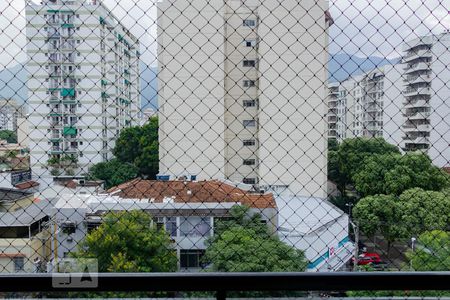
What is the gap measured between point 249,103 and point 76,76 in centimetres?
288

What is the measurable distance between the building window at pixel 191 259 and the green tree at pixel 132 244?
64 mm

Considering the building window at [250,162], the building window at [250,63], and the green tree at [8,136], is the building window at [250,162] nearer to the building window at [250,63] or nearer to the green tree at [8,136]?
the building window at [250,63]

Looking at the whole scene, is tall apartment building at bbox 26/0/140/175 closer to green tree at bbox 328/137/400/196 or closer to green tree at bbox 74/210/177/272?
green tree at bbox 74/210/177/272

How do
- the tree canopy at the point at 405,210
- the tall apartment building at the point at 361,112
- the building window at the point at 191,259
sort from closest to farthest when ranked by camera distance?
the building window at the point at 191,259
the tall apartment building at the point at 361,112
the tree canopy at the point at 405,210

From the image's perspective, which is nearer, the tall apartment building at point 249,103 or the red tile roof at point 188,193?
the tall apartment building at point 249,103

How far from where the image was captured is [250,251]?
2.47m

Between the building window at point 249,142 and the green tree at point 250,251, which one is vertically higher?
the building window at point 249,142

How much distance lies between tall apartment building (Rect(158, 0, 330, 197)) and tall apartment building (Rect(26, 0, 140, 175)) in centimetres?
34

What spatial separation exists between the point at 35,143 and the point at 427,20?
2665 mm

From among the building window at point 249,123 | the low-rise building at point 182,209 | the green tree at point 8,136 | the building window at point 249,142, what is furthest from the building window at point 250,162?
the green tree at point 8,136

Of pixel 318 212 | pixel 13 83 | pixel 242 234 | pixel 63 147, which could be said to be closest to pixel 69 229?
pixel 63 147

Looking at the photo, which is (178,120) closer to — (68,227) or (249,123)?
(68,227)

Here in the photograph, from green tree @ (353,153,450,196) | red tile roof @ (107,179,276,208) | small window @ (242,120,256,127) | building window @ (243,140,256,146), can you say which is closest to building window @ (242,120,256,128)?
small window @ (242,120,256,127)

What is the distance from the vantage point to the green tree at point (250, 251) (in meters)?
2.21
